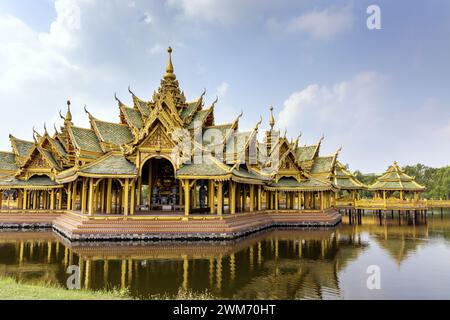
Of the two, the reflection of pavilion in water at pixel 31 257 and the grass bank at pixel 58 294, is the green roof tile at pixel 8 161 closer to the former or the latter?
the reflection of pavilion in water at pixel 31 257

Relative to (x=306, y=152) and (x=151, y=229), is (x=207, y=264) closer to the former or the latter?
(x=151, y=229)

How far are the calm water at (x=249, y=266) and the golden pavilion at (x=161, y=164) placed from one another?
12.2ft

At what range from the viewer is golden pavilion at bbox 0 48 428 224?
1891 cm

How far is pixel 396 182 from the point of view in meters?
37.4

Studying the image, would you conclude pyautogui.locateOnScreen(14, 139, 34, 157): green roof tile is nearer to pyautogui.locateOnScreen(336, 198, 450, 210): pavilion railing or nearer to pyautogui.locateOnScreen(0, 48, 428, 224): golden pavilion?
pyautogui.locateOnScreen(0, 48, 428, 224): golden pavilion

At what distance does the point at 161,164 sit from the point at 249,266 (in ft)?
52.6

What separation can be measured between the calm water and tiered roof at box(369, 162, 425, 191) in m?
20.1

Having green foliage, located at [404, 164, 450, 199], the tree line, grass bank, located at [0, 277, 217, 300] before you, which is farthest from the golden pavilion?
green foliage, located at [404, 164, 450, 199]

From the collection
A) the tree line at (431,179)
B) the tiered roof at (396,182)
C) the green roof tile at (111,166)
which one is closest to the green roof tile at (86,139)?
the green roof tile at (111,166)

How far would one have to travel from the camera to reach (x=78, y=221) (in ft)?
59.8

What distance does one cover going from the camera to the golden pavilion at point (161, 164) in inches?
744

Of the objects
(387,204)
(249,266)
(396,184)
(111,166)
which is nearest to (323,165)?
(387,204)
